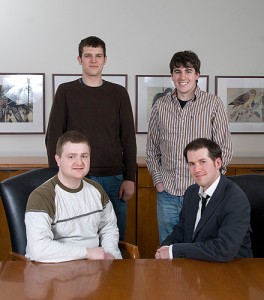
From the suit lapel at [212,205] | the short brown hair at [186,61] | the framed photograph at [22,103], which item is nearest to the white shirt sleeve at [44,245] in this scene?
the suit lapel at [212,205]

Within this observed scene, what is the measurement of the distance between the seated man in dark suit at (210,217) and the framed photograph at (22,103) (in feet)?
7.26

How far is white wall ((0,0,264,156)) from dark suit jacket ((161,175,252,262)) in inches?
80.6

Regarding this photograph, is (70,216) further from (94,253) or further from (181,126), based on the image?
(181,126)

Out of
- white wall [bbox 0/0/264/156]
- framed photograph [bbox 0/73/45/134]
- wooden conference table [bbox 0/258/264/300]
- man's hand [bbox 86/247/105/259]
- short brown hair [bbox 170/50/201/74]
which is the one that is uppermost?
white wall [bbox 0/0/264/156]

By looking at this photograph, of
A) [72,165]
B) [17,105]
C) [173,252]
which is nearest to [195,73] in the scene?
[72,165]

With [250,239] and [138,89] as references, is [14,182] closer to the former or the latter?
[250,239]

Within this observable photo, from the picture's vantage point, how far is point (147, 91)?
4344 mm

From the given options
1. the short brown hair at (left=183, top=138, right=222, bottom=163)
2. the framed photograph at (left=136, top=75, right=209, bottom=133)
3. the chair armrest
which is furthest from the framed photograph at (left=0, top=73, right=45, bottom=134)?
the short brown hair at (left=183, top=138, right=222, bottom=163)

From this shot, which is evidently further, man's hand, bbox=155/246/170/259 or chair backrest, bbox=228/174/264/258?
chair backrest, bbox=228/174/264/258

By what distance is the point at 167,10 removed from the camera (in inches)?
169

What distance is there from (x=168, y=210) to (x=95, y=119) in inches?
28.2

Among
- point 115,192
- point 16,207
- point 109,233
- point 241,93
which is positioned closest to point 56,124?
point 115,192

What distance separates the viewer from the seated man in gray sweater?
215 cm

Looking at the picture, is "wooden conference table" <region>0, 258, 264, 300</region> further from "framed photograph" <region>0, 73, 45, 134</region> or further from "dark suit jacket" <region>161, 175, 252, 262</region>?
"framed photograph" <region>0, 73, 45, 134</region>
